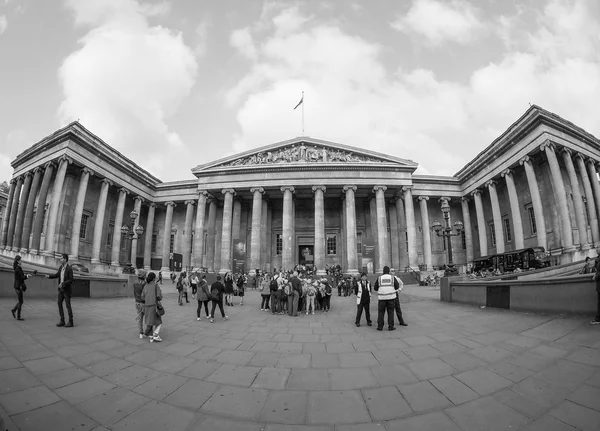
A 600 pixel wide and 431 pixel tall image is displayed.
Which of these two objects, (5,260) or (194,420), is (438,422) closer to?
(194,420)

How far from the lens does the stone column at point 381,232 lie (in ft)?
92.9

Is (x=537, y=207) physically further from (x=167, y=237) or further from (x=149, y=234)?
(x=149, y=234)

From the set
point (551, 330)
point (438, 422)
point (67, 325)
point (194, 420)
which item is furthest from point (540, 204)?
point (67, 325)

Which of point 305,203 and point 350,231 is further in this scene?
point 305,203

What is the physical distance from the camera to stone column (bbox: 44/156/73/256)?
77.7 ft

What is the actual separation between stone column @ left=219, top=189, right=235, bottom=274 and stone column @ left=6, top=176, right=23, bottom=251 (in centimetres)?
2044

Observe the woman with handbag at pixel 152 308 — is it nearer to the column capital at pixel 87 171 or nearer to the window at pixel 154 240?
the column capital at pixel 87 171

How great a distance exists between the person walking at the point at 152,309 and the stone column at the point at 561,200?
27377mm

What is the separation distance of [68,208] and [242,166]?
1801 centimetres

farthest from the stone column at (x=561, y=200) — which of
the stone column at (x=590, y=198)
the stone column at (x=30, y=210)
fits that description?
the stone column at (x=30, y=210)

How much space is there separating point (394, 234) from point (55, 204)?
35.5 m

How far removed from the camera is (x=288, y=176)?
30.2 metres

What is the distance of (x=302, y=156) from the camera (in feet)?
101

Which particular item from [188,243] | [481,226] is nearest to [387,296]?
[481,226]
